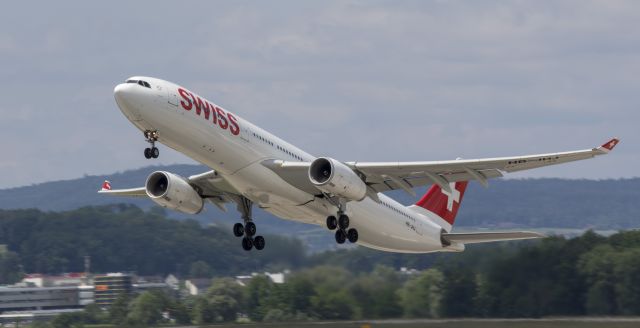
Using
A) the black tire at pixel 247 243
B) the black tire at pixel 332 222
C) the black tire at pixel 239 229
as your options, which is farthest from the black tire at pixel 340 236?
the black tire at pixel 239 229

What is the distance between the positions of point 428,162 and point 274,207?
18.0ft

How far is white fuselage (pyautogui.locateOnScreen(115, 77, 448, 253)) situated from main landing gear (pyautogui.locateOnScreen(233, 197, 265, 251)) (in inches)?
84.3

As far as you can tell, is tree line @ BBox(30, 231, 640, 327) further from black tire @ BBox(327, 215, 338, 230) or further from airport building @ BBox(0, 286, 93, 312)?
airport building @ BBox(0, 286, 93, 312)

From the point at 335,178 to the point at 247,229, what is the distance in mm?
6394

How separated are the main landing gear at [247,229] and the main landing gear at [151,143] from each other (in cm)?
707

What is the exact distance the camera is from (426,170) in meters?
37.3

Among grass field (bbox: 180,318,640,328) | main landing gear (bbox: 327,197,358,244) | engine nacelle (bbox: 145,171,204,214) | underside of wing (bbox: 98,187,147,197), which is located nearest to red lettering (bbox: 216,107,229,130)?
engine nacelle (bbox: 145,171,204,214)

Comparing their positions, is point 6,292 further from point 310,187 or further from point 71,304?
point 310,187

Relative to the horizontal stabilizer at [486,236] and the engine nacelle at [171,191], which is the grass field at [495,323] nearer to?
the horizontal stabilizer at [486,236]

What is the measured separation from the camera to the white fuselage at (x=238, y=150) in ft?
110

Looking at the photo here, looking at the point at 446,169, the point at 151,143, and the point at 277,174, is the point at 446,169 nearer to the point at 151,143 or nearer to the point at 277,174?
the point at 277,174

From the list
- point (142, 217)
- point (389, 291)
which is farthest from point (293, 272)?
point (142, 217)

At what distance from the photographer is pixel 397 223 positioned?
137 ft

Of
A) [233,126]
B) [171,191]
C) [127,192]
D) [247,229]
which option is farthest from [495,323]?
[127,192]
